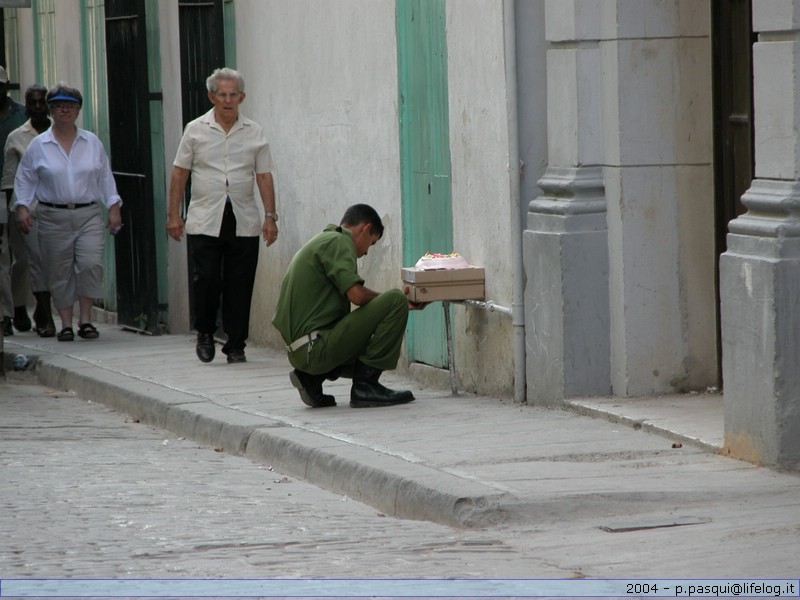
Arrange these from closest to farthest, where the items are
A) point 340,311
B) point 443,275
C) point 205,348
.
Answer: point 340,311
point 443,275
point 205,348

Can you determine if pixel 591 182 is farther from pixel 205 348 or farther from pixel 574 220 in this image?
pixel 205 348

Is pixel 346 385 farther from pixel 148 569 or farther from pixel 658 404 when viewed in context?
pixel 148 569

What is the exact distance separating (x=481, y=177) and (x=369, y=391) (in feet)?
4.48

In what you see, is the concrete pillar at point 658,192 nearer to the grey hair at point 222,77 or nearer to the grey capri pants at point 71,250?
the grey hair at point 222,77

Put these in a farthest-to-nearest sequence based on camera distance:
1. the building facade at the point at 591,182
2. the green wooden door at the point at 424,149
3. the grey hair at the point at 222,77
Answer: the grey hair at the point at 222,77 → the green wooden door at the point at 424,149 → the building facade at the point at 591,182

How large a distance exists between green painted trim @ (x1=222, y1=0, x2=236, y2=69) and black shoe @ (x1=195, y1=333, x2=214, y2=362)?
8.77 ft

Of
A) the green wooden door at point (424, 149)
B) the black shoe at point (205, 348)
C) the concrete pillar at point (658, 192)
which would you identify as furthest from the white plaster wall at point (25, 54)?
the concrete pillar at point (658, 192)

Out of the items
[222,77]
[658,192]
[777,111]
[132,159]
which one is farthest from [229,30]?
[777,111]

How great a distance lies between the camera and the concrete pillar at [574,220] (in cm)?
921

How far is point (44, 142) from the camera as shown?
13672mm

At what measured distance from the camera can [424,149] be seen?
1092 centimetres

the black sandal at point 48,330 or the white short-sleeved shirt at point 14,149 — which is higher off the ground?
the white short-sleeved shirt at point 14,149

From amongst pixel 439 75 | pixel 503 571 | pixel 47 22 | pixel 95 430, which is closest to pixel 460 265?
pixel 439 75

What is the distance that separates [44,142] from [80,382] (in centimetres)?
255
